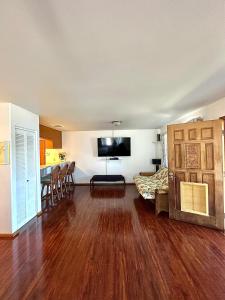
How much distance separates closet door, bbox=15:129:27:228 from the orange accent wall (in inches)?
87.6

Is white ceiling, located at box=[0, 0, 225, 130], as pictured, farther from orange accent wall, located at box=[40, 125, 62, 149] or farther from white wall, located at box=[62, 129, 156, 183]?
white wall, located at box=[62, 129, 156, 183]

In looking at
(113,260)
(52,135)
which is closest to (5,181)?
(113,260)

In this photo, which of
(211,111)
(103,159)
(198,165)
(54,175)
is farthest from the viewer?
(103,159)

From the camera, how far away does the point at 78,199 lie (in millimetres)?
5676

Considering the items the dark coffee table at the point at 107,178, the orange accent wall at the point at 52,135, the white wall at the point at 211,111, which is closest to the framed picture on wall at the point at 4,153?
the orange accent wall at the point at 52,135

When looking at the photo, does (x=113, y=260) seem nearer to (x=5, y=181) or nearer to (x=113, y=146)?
(x=5, y=181)

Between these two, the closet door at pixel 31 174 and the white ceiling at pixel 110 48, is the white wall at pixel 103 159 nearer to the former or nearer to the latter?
the closet door at pixel 31 174

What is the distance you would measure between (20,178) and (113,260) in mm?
2300

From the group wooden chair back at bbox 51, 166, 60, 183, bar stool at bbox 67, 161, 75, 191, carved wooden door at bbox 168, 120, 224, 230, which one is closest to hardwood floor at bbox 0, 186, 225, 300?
carved wooden door at bbox 168, 120, 224, 230

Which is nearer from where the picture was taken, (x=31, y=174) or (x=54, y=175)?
(x=31, y=174)

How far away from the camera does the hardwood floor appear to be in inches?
76.1

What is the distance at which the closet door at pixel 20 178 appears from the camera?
3.52 metres

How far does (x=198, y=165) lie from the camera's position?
3604mm

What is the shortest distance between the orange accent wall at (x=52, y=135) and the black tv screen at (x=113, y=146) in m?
1.61
